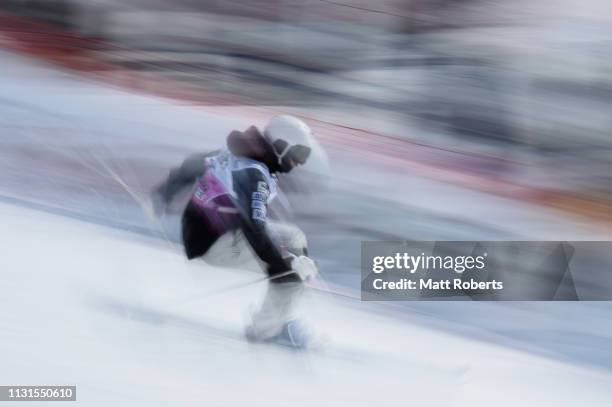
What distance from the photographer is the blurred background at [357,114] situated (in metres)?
2.10

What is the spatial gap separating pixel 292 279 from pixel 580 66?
975 millimetres

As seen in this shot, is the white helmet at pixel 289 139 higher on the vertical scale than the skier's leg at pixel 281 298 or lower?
higher

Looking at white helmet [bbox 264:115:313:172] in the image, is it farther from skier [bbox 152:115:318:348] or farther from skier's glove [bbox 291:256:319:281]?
skier's glove [bbox 291:256:319:281]

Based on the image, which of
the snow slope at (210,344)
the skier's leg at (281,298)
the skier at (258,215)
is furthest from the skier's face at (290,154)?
the snow slope at (210,344)

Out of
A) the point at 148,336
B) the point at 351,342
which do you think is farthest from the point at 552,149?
the point at 148,336

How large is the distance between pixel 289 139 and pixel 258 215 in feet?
0.72

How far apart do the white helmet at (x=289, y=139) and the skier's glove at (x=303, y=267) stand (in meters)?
0.23

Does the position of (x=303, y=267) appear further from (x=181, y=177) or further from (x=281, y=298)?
(x=181, y=177)

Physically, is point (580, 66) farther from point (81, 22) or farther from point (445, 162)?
point (81, 22)

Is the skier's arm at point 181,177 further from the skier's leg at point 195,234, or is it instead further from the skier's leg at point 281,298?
the skier's leg at point 281,298

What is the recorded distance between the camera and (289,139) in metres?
2.09

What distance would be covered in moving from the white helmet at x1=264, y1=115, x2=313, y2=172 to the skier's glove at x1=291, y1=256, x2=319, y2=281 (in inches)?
9.2

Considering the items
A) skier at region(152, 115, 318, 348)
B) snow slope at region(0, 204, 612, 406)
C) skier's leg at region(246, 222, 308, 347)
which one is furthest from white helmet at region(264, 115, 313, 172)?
snow slope at region(0, 204, 612, 406)

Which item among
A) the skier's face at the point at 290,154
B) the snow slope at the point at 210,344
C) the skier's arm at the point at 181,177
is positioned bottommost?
the snow slope at the point at 210,344
